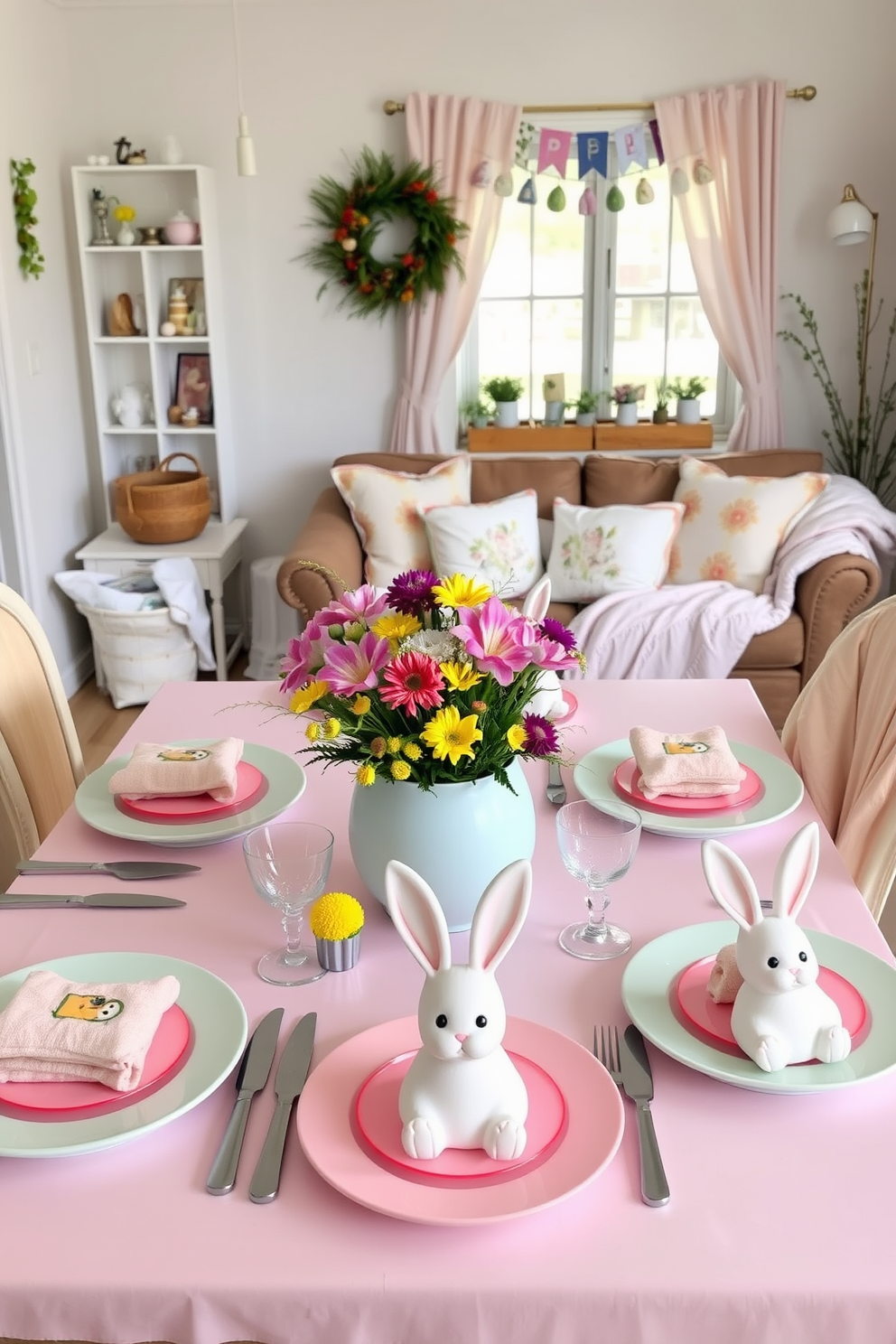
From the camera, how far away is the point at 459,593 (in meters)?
1.25

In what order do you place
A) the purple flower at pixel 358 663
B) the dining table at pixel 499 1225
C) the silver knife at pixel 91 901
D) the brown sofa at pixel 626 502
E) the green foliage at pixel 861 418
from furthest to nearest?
the green foliage at pixel 861 418
the brown sofa at pixel 626 502
the silver knife at pixel 91 901
the purple flower at pixel 358 663
the dining table at pixel 499 1225

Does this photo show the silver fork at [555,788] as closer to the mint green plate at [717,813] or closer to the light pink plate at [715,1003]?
the mint green plate at [717,813]

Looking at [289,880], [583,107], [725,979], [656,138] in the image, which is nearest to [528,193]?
[583,107]

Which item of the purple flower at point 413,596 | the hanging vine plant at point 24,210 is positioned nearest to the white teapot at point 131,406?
the hanging vine plant at point 24,210

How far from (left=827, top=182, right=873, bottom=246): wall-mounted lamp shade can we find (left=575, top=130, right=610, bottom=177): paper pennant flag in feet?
2.66

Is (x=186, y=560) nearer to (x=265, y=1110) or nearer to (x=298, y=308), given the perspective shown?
(x=298, y=308)

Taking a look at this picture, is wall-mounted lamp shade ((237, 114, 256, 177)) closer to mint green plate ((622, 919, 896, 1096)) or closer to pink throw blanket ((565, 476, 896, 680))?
pink throw blanket ((565, 476, 896, 680))

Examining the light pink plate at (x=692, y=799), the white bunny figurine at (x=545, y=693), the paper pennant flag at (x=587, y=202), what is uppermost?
the paper pennant flag at (x=587, y=202)

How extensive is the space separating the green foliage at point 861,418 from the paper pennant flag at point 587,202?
77 cm

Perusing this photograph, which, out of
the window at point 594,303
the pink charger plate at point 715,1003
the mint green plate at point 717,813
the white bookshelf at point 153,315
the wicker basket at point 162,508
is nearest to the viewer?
the pink charger plate at point 715,1003

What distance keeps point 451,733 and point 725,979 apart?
1.16 feet

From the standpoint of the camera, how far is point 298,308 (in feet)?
14.4

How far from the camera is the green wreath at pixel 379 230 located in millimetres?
4152

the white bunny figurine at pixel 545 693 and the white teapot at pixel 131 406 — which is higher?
the white teapot at pixel 131 406
